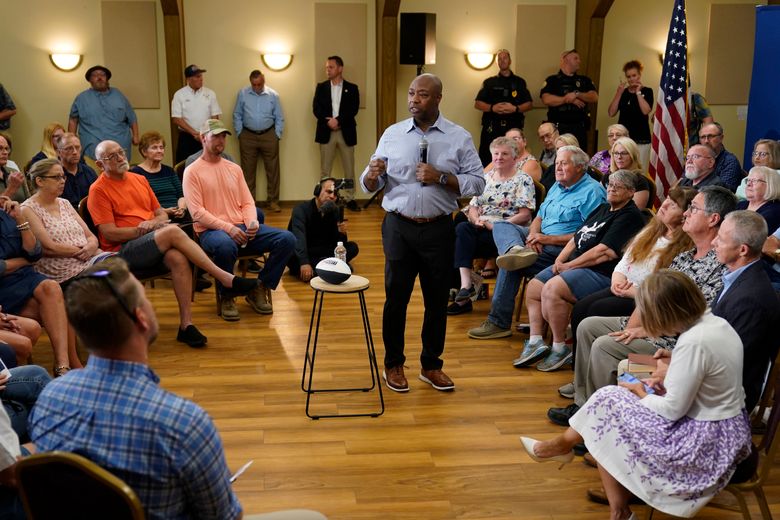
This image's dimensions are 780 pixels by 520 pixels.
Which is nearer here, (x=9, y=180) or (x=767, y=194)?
(x=767, y=194)

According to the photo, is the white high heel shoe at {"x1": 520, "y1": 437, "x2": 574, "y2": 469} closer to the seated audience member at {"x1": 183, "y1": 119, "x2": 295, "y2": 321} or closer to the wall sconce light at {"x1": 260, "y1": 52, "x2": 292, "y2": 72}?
the seated audience member at {"x1": 183, "y1": 119, "x2": 295, "y2": 321}

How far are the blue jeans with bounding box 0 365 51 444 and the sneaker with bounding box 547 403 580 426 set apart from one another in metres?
2.22

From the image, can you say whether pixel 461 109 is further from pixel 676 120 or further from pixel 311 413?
pixel 311 413

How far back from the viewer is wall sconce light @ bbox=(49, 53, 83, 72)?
984 centimetres

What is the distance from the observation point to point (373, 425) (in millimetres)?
4004

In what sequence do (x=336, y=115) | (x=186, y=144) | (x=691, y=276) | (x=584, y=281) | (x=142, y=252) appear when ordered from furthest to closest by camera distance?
1. (x=336, y=115)
2. (x=186, y=144)
3. (x=142, y=252)
4. (x=584, y=281)
5. (x=691, y=276)

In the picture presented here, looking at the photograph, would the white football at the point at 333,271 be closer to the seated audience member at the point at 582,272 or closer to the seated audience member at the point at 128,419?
the seated audience member at the point at 582,272

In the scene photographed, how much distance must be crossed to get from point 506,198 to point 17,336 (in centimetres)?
312

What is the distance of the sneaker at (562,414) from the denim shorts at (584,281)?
2.48ft

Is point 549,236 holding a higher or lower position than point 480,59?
lower

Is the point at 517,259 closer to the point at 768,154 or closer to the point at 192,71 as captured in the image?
the point at 768,154

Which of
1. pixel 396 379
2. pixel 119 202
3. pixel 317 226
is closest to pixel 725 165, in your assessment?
pixel 317 226

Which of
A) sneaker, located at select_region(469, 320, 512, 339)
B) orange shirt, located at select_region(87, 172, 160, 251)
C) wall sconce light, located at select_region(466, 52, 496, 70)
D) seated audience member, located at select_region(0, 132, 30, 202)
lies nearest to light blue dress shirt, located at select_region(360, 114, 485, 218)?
sneaker, located at select_region(469, 320, 512, 339)

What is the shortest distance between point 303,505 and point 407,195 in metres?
1.56
